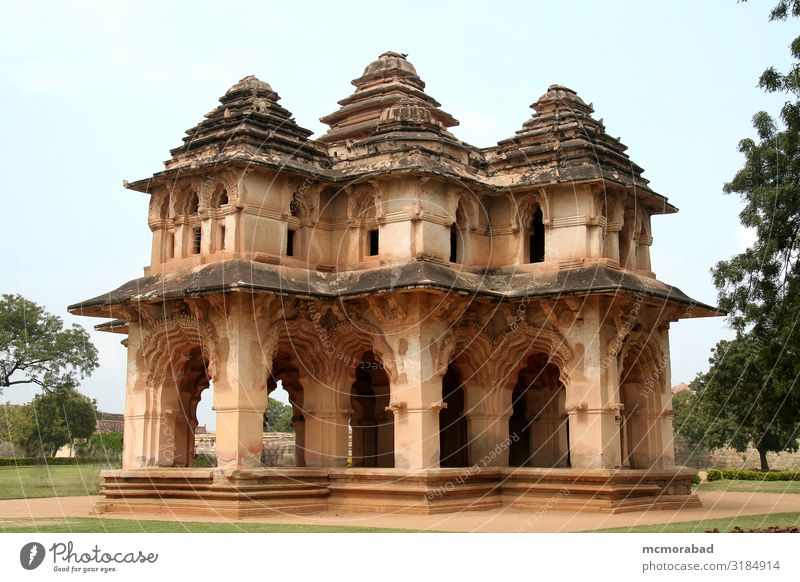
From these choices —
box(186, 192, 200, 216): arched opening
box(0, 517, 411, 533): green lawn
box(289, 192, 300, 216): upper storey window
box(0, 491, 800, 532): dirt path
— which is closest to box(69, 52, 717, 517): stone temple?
box(186, 192, 200, 216): arched opening

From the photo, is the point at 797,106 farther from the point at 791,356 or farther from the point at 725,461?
the point at 725,461

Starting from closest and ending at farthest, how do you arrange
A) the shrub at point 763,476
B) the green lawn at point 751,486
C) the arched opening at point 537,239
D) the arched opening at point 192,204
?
the arched opening at point 192,204
the arched opening at point 537,239
the green lawn at point 751,486
the shrub at point 763,476

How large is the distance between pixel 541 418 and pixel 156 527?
10803mm

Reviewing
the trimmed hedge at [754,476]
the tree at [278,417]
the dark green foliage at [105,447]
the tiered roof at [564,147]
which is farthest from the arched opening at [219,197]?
the tree at [278,417]

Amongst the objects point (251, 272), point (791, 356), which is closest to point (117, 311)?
point (251, 272)

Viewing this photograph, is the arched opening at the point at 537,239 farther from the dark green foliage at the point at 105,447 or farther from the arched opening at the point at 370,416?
the dark green foliage at the point at 105,447

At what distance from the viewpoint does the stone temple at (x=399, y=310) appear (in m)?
20.3

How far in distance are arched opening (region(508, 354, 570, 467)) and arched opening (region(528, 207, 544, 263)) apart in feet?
8.08

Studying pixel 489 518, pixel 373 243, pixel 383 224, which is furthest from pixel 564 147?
pixel 489 518

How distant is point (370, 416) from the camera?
25.9m

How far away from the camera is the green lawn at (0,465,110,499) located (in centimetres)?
2848

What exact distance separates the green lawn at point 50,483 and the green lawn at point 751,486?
63.0ft

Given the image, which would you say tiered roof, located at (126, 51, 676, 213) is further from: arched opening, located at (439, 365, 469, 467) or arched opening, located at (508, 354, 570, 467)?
arched opening, located at (439, 365, 469, 467)

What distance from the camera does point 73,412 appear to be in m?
48.5
